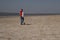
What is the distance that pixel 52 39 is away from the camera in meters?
14.7

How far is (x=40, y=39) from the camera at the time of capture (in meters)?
14.7

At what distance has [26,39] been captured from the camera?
14633 millimetres

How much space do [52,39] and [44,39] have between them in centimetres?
49

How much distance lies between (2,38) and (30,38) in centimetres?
173

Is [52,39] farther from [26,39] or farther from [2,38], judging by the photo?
[2,38]

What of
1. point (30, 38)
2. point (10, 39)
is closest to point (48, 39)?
point (30, 38)

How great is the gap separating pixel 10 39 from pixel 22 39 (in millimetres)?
733

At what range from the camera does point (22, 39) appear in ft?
47.9

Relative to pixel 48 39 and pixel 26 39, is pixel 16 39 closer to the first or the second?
pixel 26 39

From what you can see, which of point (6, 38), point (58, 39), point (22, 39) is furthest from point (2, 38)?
point (58, 39)

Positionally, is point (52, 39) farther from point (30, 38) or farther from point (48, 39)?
point (30, 38)

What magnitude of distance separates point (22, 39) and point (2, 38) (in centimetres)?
138

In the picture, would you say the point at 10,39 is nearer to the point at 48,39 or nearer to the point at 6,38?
the point at 6,38

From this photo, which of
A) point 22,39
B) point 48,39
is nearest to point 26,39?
point 22,39
